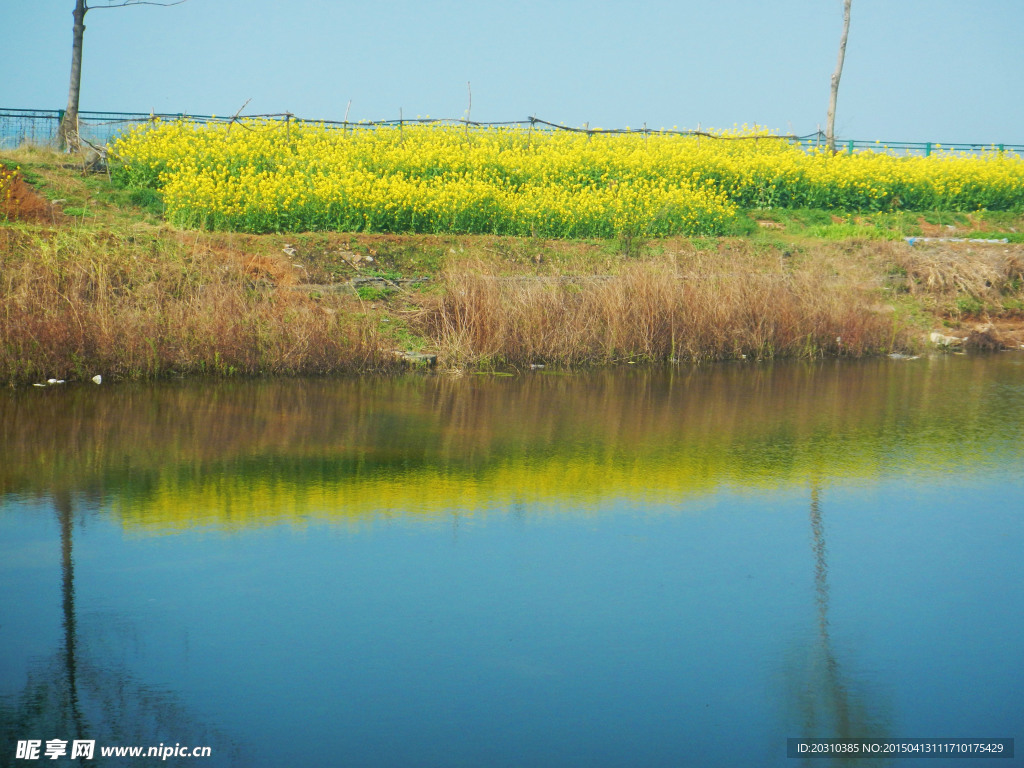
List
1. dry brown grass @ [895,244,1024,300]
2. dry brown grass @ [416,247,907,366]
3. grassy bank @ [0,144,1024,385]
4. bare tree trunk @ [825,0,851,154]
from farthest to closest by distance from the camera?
bare tree trunk @ [825,0,851,154]
dry brown grass @ [895,244,1024,300]
dry brown grass @ [416,247,907,366]
grassy bank @ [0,144,1024,385]

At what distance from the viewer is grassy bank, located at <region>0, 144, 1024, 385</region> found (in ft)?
41.3

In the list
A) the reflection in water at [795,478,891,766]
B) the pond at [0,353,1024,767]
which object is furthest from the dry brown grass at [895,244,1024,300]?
the reflection in water at [795,478,891,766]

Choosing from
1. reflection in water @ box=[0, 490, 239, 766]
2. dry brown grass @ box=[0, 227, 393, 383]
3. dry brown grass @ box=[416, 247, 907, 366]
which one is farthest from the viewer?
dry brown grass @ box=[416, 247, 907, 366]

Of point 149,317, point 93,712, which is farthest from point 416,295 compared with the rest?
point 93,712

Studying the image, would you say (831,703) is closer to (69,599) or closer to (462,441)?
(69,599)

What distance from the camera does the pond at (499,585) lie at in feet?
14.0

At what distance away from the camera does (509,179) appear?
865 inches

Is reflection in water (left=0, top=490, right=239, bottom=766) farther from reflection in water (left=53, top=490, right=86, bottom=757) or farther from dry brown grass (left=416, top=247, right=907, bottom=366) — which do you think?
dry brown grass (left=416, top=247, right=907, bottom=366)

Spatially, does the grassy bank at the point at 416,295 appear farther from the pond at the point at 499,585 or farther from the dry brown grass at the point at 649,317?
the pond at the point at 499,585

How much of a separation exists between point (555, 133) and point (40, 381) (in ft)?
54.9

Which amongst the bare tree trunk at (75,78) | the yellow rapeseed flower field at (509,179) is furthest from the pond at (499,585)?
the bare tree trunk at (75,78)

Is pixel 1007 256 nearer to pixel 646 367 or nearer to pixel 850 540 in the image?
pixel 646 367

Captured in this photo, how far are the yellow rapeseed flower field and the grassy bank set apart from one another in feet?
2.49

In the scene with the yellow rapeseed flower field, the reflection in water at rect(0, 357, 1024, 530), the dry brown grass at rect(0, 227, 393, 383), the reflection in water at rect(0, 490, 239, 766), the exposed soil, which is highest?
the yellow rapeseed flower field
